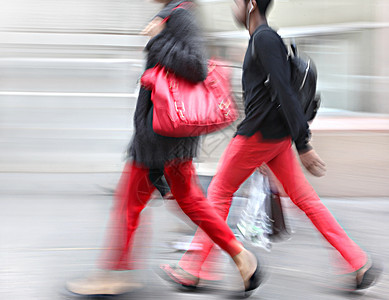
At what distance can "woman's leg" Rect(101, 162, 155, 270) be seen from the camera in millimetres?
3463

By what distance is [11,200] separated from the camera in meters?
6.40

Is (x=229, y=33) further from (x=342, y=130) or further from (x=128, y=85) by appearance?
(x=128, y=85)

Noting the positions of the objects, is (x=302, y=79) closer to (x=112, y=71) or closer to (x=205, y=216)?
(x=205, y=216)

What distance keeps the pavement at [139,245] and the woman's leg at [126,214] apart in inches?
11.2

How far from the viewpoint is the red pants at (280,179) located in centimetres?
362

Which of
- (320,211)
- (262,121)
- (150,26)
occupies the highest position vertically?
(150,26)

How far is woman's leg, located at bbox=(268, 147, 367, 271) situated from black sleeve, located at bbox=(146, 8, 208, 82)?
784mm

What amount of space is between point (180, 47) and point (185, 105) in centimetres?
29

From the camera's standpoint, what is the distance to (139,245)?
4402 millimetres

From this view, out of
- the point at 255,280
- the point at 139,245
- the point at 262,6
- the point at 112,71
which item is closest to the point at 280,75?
the point at 262,6

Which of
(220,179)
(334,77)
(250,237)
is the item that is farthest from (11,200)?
(334,77)

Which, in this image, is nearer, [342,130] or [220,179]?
[220,179]

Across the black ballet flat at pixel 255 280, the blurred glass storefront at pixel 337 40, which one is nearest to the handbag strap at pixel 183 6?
the black ballet flat at pixel 255 280

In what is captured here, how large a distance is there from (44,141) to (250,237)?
553 centimetres
